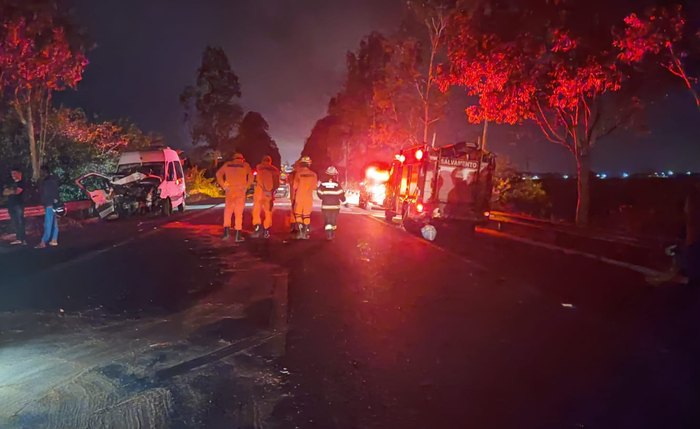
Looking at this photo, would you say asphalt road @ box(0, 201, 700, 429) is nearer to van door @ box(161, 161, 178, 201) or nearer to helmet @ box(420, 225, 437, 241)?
helmet @ box(420, 225, 437, 241)

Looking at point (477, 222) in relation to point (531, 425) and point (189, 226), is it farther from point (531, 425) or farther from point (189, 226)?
point (531, 425)

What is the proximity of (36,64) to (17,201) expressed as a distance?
6057mm

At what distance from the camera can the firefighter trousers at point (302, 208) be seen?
14.3 m

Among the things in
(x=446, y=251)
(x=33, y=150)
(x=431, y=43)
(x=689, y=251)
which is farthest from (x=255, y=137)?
(x=689, y=251)

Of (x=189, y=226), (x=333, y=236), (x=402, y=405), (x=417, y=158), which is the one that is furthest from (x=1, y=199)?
(x=402, y=405)

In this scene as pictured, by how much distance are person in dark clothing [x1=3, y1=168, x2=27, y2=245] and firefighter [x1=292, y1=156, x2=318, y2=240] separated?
20.0ft

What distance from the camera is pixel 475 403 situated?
15.4 ft

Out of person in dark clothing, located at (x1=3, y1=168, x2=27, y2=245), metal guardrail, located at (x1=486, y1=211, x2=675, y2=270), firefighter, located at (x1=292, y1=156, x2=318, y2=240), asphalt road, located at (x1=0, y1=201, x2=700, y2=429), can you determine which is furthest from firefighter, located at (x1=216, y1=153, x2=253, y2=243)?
metal guardrail, located at (x1=486, y1=211, x2=675, y2=270)

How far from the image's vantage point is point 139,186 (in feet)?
66.0

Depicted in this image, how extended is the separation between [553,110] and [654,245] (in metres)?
8.17

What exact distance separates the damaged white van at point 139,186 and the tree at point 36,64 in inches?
96.5

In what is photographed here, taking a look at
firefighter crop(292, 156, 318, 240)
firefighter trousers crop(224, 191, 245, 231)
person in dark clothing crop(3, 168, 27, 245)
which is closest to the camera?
person in dark clothing crop(3, 168, 27, 245)

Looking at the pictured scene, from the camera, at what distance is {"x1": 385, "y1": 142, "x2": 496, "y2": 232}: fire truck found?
17.2 metres

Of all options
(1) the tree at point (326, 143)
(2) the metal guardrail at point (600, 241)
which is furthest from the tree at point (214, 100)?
(2) the metal guardrail at point (600, 241)
